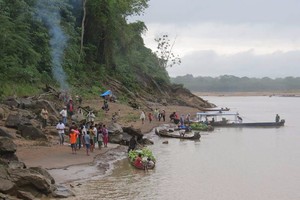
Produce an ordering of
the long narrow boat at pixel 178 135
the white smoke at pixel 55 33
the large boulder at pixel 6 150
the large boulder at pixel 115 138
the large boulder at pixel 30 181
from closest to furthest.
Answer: the large boulder at pixel 30 181 < the large boulder at pixel 6 150 < the large boulder at pixel 115 138 < the long narrow boat at pixel 178 135 < the white smoke at pixel 55 33

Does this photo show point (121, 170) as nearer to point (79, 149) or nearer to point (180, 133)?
point (79, 149)

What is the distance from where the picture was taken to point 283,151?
117 ft

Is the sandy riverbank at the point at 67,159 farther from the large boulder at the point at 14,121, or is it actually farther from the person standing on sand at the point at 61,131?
the large boulder at the point at 14,121

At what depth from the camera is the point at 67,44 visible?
56.8 meters

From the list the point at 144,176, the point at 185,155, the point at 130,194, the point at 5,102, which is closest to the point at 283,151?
the point at 185,155

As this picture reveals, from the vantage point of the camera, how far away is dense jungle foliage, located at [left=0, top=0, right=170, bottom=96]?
42562 mm

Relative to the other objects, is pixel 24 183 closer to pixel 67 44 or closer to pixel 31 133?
pixel 31 133

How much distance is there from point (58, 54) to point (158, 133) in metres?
17.5

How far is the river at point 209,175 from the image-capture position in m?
20.5

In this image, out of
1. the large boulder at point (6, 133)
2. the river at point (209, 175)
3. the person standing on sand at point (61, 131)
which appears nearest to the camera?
the river at point (209, 175)

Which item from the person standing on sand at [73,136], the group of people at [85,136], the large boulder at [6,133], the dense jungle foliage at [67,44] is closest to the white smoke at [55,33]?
the dense jungle foliage at [67,44]

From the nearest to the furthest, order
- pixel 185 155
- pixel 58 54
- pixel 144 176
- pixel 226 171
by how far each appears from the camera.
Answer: pixel 144 176 < pixel 226 171 < pixel 185 155 < pixel 58 54

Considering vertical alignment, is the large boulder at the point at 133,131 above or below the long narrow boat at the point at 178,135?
above

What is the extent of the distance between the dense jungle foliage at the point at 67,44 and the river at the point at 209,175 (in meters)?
14.9
